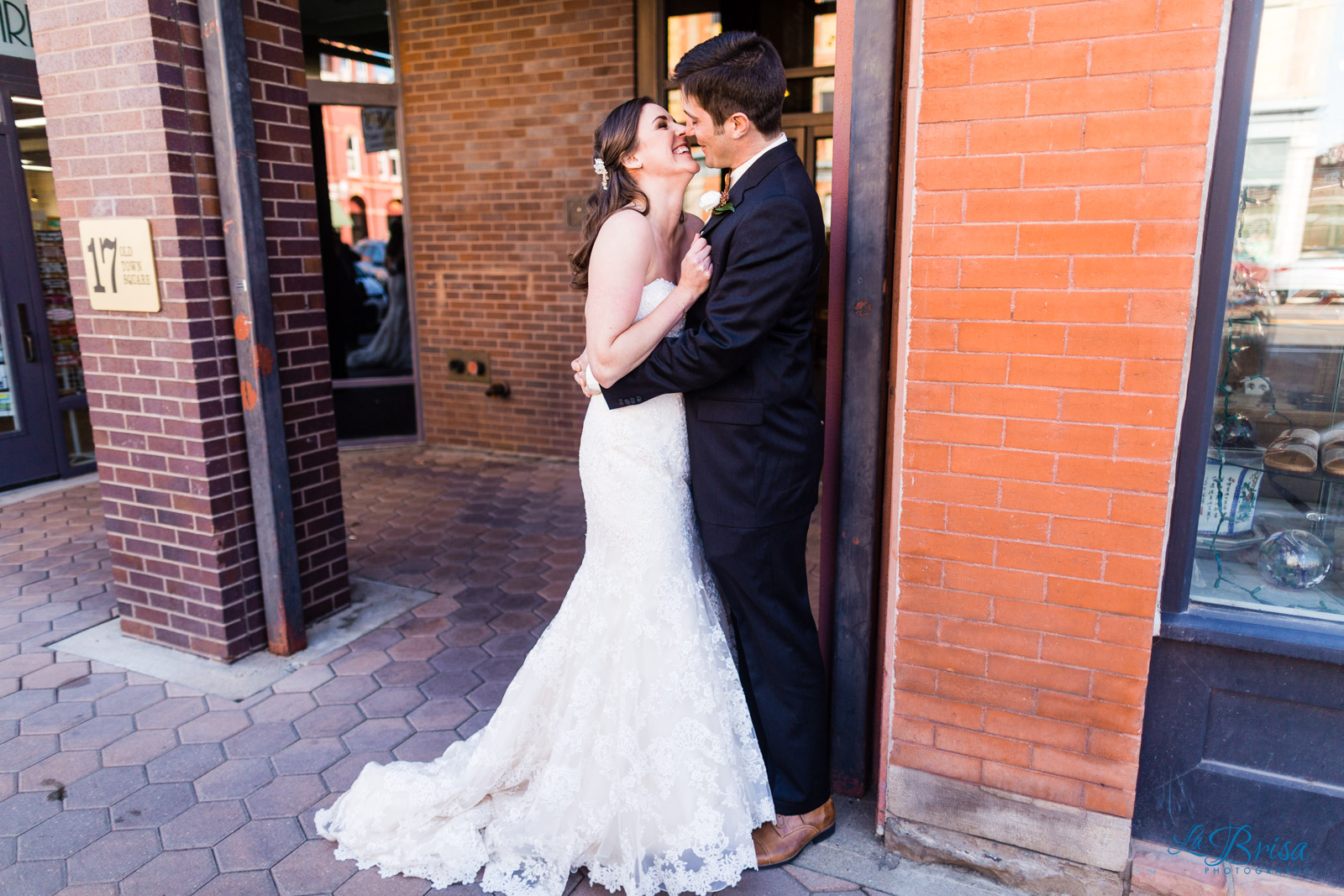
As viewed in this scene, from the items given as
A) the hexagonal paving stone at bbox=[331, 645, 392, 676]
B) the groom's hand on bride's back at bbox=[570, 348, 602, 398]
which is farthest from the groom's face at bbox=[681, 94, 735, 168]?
the hexagonal paving stone at bbox=[331, 645, 392, 676]

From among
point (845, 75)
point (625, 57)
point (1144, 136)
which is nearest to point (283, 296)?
point (845, 75)

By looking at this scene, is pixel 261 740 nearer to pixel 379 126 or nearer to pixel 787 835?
pixel 787 835

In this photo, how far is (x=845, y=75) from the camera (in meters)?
2.39

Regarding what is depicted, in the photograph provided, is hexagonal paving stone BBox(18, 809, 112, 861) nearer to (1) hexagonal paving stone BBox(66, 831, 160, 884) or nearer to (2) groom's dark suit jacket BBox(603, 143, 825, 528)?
(1) hexagonal paving stone BBox(66, 831, 160, 884)

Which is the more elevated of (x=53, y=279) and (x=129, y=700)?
(x=53, y=279)

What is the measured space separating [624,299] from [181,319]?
2125 mm

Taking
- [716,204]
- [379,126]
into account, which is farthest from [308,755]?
[379,126]

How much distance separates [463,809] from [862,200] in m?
2.17

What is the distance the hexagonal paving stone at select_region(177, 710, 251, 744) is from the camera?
10.3 ft

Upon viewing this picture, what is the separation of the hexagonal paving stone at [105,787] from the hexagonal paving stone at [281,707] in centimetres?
42

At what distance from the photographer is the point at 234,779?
9.53ft

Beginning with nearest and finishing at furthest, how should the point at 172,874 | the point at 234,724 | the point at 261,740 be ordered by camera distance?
the point at 172,874 < the point at 261,740 < the point at 234,724

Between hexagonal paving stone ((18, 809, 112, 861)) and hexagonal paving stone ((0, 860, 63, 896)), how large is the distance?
35 mm

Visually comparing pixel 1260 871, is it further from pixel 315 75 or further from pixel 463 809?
→ pixel 315 75
